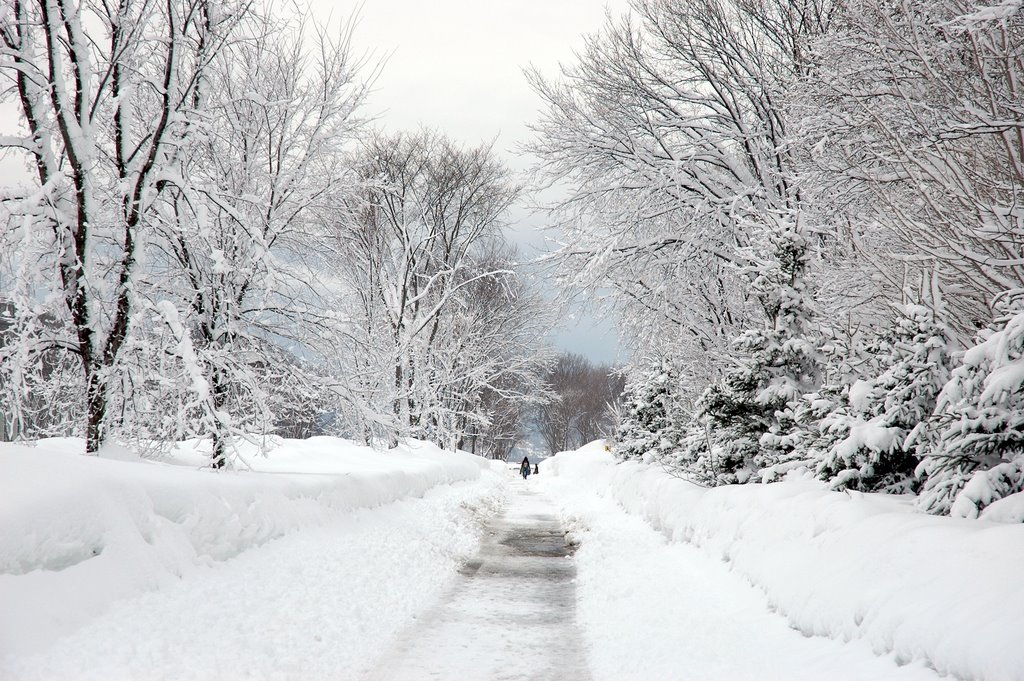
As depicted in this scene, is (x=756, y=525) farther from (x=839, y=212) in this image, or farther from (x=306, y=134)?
(x=306, y=134)

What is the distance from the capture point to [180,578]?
20.7ft

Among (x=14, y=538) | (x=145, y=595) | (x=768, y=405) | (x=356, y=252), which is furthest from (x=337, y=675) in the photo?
(x=356, y=252)

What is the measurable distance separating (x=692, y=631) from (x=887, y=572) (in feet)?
6.52

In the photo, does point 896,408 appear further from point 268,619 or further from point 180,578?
point 180,578

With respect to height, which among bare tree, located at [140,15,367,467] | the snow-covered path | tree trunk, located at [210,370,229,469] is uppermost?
bare tree, located at [140,15,367,467]

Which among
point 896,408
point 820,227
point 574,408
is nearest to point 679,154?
point 820,227

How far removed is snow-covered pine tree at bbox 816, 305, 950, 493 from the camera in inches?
270

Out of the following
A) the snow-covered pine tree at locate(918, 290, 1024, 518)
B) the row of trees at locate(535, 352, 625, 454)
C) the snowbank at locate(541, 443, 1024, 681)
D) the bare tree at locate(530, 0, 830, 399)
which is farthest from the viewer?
the row of trees at locate(535, 352, 625, 454)

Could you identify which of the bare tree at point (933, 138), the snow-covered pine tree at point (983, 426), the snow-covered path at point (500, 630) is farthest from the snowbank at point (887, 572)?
the bare tree at point (933, 138)

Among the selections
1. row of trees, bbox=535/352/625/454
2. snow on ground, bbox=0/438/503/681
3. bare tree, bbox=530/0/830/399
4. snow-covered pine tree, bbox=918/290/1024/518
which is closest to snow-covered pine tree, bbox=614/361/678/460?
bare tree, bbox=530/0/830/399

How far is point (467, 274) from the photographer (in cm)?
3105

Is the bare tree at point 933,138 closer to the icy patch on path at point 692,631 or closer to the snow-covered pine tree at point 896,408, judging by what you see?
the snow-covered pine tree at point 896,408

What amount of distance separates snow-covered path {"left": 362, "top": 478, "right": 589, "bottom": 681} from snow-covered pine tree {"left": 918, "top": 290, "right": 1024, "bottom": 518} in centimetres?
343

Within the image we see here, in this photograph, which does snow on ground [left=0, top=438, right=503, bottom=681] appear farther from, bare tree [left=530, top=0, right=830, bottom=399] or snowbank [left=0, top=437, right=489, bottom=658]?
bare tree [left=530, top=0, right=830, bottom=399]
